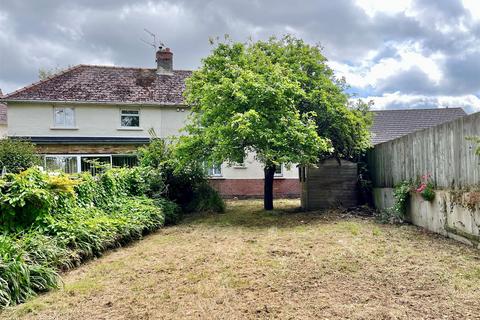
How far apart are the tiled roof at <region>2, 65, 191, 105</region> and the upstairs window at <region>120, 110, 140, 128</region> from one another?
0.66 metres

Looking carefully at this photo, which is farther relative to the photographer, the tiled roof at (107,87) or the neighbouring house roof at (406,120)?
the neighbouring house roof at (406,120)

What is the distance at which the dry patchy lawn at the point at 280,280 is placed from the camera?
3.72 meters

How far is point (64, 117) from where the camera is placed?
1855 cm

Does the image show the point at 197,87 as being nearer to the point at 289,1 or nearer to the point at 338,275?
the point at 289,1

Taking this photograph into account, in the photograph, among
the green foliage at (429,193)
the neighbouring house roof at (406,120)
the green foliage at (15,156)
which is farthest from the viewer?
the neighbouring house roof at (406,120)

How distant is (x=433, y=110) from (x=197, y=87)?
19238mm

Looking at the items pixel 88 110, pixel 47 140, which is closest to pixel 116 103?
pixel 88 110

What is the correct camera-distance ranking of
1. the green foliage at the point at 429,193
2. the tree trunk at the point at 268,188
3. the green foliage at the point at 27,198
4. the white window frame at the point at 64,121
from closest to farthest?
the green foliage at the point at 27,198
the green foliage at the point at 429,193
the tree trunk at the point at 268,188
the white window frame at the point at 64,121

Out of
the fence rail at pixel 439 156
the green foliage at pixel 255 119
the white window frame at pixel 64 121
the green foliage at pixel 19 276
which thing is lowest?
the green foliage at pixel 19 276

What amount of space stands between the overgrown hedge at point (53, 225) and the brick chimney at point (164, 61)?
13.4 metres

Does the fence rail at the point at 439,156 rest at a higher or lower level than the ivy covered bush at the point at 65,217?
higher

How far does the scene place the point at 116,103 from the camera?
60.5 ft

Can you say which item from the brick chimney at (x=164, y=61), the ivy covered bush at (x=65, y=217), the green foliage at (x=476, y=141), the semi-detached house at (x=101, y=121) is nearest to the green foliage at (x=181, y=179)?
the ivy covered bush at (x=65, y=217)

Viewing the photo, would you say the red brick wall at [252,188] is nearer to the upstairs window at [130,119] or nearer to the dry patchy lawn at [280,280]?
the upstairs window at [130,119]
